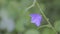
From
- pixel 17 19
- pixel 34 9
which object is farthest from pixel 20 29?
pixel 34 9

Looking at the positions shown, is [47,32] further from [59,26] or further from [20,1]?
[20,1]

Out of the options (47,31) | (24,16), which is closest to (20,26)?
(24,16)

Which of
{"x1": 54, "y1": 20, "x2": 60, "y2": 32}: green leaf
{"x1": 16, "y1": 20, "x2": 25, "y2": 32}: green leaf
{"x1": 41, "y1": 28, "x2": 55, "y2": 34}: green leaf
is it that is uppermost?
{"x1": 16, "y1": 20, "x2": 25, "y2": 32}: green leaf

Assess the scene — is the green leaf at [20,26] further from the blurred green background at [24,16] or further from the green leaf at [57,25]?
the green leaf at [57,25]

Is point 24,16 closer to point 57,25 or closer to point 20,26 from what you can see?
point 20,26

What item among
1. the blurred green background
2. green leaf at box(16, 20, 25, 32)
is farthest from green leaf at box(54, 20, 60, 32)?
green leaf at box(16, 20, 25, 32)

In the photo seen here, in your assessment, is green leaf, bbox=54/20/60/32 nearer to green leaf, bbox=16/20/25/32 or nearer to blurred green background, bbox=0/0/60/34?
blurred green background, bbox=0/0/60/34

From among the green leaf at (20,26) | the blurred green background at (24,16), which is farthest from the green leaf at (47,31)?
the green leaf at (20,26)

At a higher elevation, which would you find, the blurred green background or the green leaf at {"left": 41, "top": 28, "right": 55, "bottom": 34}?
the blurred green background
